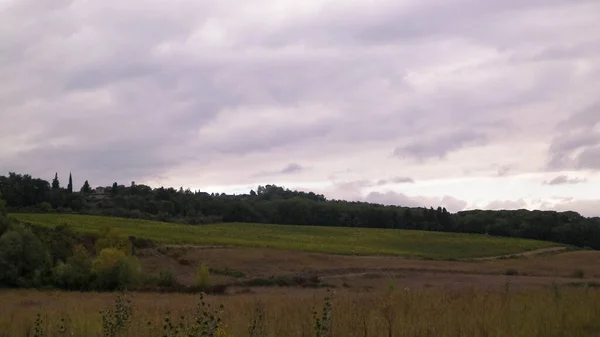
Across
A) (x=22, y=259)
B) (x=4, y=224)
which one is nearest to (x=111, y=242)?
(x=22, y=259)

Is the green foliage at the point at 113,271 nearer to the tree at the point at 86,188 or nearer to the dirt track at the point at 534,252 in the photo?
the dirt track at the point at 534,252

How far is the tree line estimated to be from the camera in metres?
115

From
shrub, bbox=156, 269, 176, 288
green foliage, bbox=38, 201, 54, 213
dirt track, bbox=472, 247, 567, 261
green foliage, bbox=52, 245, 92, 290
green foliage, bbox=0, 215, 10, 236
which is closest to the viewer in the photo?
green foliage, bbox=52, 245, 92, 290

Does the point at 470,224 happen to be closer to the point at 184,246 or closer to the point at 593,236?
the point at 593,236

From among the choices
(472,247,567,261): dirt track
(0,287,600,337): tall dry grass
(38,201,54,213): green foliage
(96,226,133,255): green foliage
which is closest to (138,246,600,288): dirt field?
(96,226,133,255): green foliage

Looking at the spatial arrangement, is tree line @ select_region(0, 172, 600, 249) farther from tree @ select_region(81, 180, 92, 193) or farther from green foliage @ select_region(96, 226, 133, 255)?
green foliage @ select_region(96, 226, 133, 255)

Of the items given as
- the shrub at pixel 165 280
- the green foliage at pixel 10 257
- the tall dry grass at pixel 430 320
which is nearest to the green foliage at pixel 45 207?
the green foliage at pixel 10 257

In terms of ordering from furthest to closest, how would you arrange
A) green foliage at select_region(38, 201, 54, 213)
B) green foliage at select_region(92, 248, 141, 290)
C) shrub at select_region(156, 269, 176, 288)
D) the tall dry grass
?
green foliage at select_region(38, 201, 54, 213) < shrub at select_region(156, 269, 176, 288) < green foliage at select_region(92, 248, 141, 290) < the tall dry grass

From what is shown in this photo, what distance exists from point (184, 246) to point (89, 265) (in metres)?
31.4

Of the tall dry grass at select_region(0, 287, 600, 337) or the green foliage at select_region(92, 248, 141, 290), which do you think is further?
the green foliage at select_region(92, 248, 141, 290)

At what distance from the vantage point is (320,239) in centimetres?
9669

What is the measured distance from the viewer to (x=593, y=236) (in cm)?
11556

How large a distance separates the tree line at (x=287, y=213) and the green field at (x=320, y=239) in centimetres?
1532

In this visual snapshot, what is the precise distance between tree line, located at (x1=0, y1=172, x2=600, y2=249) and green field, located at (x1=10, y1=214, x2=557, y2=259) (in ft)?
50.3
